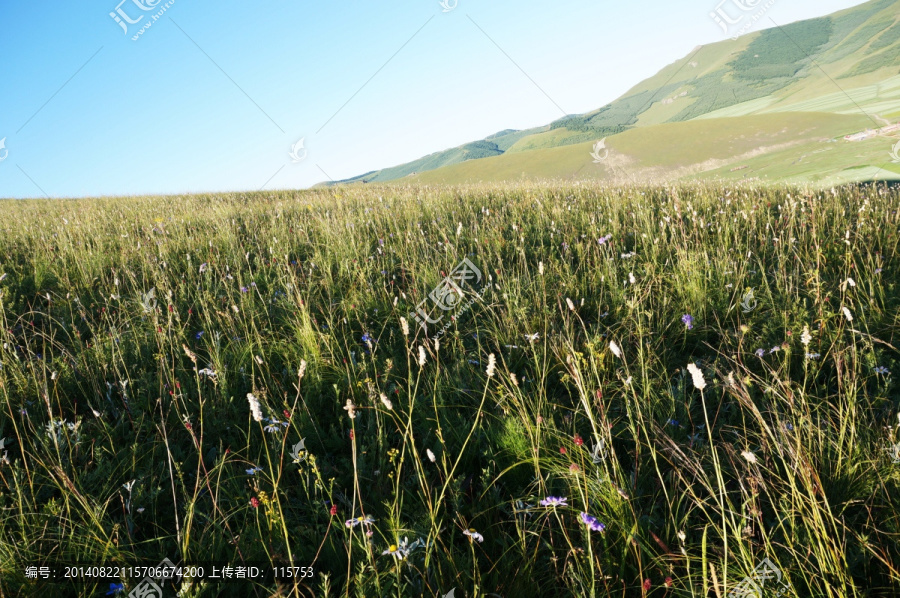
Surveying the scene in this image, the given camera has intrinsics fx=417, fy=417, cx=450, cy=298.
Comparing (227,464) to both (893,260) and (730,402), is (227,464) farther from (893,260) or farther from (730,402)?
(893,260)

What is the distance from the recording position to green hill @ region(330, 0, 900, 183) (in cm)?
2820

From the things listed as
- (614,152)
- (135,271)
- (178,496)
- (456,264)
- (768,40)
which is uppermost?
(768,40)

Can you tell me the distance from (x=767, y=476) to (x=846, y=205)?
18.9ft

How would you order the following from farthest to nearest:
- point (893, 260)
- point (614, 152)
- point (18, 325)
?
point (614, 152)
point (893, 260)
point (18, 325)

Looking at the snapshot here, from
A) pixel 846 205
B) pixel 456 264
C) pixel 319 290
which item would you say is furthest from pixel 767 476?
pixel 846 205

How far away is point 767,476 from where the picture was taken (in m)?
1.47
